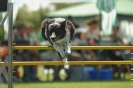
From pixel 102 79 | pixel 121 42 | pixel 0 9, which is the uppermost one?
pixel 0 9

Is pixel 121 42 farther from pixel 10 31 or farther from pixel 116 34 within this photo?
pixel 10 31

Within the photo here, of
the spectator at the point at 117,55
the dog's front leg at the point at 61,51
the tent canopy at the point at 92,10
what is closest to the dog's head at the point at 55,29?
the dog's front leg at the point at 61,51

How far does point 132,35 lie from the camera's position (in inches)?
791

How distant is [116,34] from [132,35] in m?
5.28

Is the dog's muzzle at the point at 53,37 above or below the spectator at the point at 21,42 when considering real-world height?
above

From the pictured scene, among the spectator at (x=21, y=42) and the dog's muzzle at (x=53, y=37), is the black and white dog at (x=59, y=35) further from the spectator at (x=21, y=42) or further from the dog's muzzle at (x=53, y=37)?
the spectator at (x=21, y=42)

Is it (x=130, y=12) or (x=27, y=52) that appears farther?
(x=130, y=12)

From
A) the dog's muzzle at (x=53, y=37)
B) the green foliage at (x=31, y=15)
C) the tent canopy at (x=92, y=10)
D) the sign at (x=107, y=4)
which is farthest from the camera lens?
the green foliage at (x=31, y=15)

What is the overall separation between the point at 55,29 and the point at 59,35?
0.43 feet

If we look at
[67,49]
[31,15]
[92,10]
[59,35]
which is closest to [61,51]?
[67,49]

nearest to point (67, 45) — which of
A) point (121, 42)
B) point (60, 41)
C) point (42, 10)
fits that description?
point (60, 41)

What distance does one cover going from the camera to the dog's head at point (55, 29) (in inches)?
307

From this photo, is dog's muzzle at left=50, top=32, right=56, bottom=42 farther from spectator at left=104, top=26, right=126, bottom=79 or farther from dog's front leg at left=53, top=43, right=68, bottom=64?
spectator at left=104, top=26, right=126, bottom=79

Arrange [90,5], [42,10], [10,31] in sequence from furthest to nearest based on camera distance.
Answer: [42,10] → [90,5] → [10,31]
